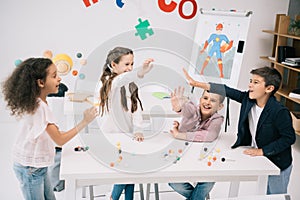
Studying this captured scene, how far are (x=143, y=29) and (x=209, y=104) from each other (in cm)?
238

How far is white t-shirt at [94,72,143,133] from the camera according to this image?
2.17 m

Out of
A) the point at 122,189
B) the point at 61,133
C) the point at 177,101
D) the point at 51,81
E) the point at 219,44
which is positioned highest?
the point at 219,44

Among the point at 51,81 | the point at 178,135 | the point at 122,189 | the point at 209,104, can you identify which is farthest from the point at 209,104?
the point at 51,81

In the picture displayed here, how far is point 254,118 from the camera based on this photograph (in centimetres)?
204

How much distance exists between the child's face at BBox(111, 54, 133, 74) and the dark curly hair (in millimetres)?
487

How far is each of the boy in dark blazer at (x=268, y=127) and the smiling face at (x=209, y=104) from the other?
140mm

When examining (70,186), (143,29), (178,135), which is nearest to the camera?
(70,186)

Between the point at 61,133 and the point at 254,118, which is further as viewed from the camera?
the point at 254,118

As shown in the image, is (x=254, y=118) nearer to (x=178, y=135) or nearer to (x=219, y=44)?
(x=178, y=135)

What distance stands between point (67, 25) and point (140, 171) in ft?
8.64

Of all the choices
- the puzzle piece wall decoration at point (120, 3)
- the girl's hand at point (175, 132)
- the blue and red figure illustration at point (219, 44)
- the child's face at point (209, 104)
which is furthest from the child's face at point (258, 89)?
the puzzle piece wall decoration at point (120, 3)

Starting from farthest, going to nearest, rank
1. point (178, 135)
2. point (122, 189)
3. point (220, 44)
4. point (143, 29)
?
point (143, 29), point (220, 44), point (122, 189), point (178, 135)

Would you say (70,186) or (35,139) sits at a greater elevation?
(35,139)

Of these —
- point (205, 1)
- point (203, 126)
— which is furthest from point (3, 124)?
point (203, 126)
